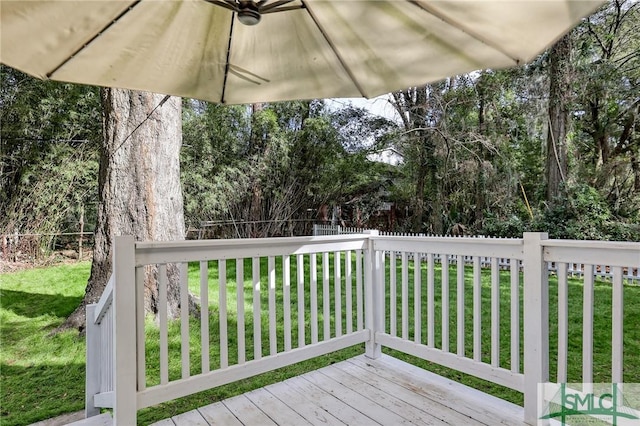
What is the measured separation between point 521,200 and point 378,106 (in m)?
4.55

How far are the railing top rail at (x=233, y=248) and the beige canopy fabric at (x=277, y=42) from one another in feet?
3.00

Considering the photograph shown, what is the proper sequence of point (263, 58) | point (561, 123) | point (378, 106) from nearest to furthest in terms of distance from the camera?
1. point (263, 58)
2. point (561, 123)
3. point (378, 106)

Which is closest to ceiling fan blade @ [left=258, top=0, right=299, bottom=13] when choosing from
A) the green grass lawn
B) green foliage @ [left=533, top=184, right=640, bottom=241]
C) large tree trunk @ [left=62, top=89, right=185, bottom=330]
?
the green grass lawn

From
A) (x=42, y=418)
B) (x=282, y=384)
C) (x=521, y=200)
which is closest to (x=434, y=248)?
(x=282, y=384)

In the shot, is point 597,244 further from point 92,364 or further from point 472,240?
point 92,364

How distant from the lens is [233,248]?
2.13 metres

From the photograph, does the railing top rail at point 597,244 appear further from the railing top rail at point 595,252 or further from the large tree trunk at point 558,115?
the large tree trunk at point 558,115

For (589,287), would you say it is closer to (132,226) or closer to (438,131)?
(132,226)

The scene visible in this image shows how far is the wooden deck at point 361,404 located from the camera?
1998 mm

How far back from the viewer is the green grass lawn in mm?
2561

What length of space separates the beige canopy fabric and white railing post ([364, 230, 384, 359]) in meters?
1.35

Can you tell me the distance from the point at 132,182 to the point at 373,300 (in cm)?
271

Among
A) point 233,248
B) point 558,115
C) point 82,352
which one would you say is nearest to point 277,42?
point 233,248

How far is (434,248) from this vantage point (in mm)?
2445
